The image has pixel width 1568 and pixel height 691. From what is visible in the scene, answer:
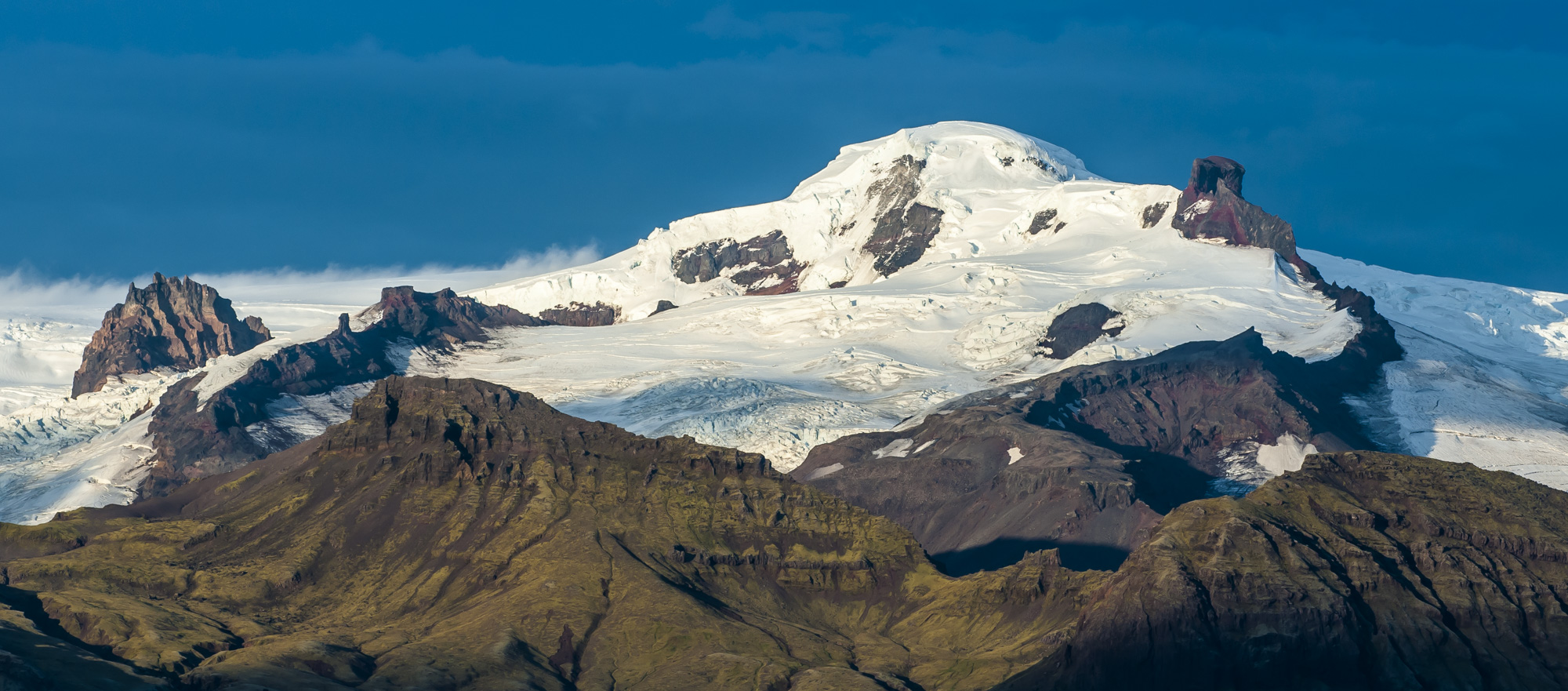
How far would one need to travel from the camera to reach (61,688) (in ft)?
650

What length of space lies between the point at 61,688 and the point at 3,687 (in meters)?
9.31

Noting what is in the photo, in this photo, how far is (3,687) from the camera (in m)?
189
